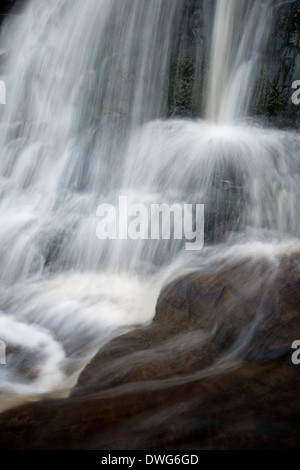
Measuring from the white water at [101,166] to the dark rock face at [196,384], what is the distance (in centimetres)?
53

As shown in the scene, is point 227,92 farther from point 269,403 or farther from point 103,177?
point 269,403

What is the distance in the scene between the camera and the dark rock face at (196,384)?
213 cm

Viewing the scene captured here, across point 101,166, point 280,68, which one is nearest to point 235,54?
point 280,68

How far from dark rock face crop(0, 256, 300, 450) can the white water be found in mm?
528

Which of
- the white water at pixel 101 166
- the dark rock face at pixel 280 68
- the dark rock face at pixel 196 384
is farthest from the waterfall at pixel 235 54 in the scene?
the dark rock face at pixel 196 384

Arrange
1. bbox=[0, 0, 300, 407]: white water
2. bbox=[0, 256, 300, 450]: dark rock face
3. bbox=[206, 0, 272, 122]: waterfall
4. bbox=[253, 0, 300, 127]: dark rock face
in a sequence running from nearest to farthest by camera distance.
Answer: bbox=[0, 256, 300, 450]: dark rock face < bbox=[0, 0, 300, 407]: white water < bbox=[253, 0, 300, 127]: dark rock face < bbox=[206, 0, 272, 122]: waterfall

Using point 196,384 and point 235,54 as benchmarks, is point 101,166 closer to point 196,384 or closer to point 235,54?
point 235,54

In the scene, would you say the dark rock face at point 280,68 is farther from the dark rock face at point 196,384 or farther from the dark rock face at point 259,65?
the dark rock face at point 196,384

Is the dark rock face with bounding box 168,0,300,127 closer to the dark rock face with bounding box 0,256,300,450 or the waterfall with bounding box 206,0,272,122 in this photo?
the waterfall with bounding box 206,0,272,122

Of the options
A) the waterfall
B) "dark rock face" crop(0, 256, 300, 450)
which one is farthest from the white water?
"dark rock face" crop(0, 256, 300, 450)

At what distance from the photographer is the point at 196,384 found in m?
2.50

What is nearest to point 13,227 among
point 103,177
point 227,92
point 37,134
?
point 103,177

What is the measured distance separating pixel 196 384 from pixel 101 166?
15.1 ft

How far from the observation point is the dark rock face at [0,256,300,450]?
2.13 m
